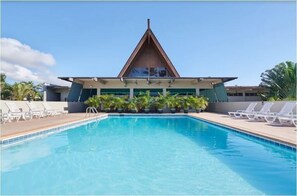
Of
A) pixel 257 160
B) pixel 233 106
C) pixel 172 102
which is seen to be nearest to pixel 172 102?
pixel 172 102

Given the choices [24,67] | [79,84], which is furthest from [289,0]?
[24,67]

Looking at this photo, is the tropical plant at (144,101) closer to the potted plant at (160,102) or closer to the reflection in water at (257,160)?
the potted plant at (160,102)

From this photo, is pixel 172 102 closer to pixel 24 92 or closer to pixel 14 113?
pixel 14 113

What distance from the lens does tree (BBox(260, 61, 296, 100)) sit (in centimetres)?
2142

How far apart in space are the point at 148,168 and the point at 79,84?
58.4 ft

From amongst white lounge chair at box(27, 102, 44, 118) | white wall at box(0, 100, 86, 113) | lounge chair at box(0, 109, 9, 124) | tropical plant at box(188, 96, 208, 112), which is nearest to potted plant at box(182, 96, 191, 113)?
tropical plant at box(188, 96, 208, 112)

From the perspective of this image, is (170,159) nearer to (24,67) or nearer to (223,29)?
(223,29)

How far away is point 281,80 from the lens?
2241 cm

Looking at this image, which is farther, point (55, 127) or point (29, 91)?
point (29, 91)

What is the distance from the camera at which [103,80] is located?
65.6 feet

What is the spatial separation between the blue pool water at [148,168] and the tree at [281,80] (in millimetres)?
18456

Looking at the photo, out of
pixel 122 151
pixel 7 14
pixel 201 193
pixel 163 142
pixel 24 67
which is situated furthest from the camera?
pixel 24 67

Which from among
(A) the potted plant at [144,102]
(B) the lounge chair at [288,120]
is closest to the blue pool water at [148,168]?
(B) the lounge chair at [288,120]

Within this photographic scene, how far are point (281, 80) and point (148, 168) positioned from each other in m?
23.0
